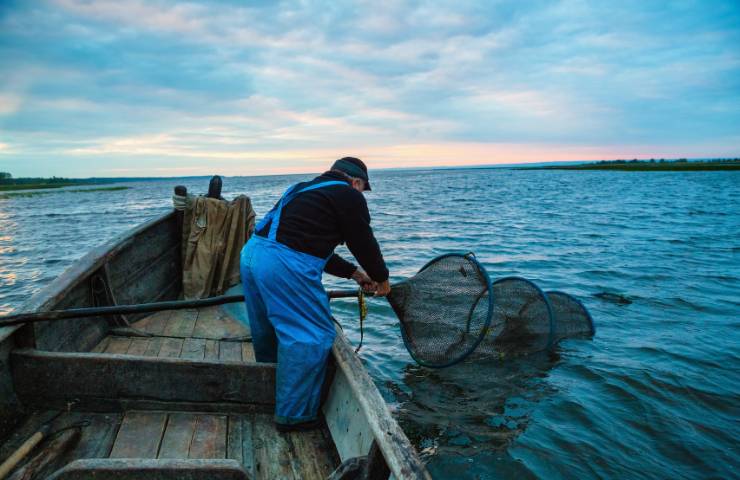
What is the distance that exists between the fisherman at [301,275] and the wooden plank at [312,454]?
8 cm

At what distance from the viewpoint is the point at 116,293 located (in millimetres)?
5633

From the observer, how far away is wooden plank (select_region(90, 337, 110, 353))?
4.79 m

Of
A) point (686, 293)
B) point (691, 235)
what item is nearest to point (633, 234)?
point (691, 235)

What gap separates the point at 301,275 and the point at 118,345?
2.68 metres

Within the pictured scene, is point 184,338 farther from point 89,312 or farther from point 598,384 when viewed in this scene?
point 598,384

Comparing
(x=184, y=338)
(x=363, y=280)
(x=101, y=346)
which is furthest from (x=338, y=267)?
(x=101, y=346)

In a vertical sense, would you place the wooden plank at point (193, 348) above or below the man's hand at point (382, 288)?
below

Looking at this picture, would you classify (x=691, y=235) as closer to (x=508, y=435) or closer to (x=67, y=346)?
(x=508, y=435)

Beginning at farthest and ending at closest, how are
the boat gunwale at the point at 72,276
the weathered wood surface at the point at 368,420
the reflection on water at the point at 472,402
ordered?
the reflection on water at the point at 472,402, the boat gunwale at the point at 72,276, the weathered wood surface at the point at 368,420

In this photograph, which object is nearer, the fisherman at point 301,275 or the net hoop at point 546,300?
the fisherman at point 301,275

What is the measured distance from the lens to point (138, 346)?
16.4 feet

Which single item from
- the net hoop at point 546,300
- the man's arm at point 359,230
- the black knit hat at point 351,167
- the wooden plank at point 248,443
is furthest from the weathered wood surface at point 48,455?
the net hoop at point 546,300

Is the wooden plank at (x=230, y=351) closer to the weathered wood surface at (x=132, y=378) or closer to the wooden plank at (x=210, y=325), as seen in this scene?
the wooden plank at (x=210, y=325)

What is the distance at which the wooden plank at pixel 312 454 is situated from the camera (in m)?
3.21
